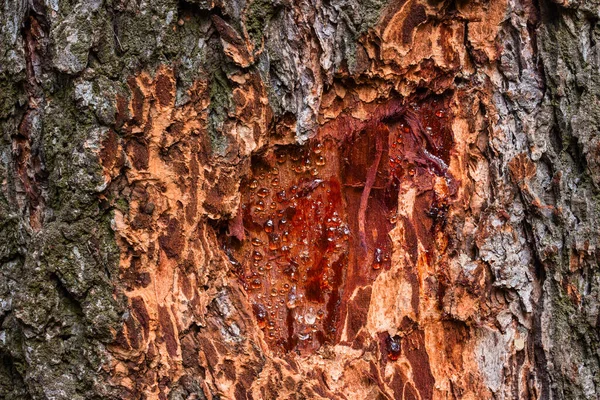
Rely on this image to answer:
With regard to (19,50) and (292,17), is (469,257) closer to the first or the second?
(292,17)

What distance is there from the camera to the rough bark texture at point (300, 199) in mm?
1690

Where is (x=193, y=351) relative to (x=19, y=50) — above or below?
below

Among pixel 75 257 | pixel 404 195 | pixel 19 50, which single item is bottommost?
pixel 75 257

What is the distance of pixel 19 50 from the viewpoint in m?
1.77

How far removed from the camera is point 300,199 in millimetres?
1931

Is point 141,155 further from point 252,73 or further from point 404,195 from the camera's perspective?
point 404,195

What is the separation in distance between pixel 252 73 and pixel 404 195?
0.56 metres

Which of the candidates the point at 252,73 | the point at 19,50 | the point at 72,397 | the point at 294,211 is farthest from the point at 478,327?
the point at 19,50

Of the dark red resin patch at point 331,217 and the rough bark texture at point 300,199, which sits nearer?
the rough bark texture at point 300,199

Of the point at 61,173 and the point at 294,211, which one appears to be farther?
the point at 294,211

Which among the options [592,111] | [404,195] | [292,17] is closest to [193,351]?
[404,195]

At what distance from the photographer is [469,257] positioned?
1885mm

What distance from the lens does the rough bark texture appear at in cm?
169

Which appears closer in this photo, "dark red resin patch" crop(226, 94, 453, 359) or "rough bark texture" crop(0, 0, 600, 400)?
"rough bark texture" crop(0, 0, 600, 400)
